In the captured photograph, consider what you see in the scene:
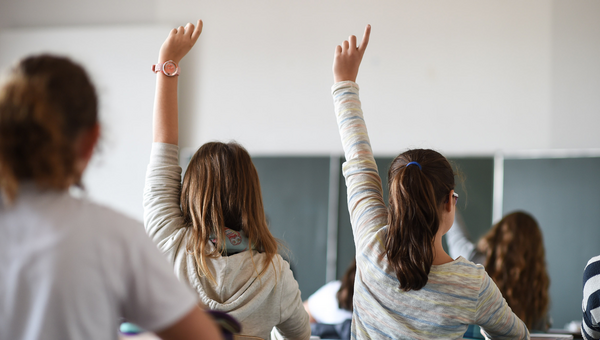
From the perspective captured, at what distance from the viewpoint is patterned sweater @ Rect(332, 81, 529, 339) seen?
1229 millimetres

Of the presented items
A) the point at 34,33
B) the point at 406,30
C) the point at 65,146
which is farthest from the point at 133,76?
the point at 65,146

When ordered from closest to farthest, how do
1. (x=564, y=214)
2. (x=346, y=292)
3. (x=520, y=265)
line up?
→ 1. (x=520, y=265)
2. (x=346, y=292)
3. (x=564, y=214)

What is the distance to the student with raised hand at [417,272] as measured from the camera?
123 cm

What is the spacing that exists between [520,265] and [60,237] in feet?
8.12

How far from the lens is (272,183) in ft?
13.1

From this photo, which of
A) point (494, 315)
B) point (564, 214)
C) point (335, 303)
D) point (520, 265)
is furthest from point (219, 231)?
point (564, 214)

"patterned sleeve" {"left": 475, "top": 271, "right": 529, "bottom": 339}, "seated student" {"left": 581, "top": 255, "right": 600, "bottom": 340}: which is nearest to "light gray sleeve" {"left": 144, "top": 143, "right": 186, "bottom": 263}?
"patterned sleeve" {"left": 475, "top": 271, "right": 529, "bottom": 339}

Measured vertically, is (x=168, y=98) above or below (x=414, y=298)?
above

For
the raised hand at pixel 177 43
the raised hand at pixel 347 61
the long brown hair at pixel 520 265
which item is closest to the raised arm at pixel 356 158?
the raised hand at pixel 347 61

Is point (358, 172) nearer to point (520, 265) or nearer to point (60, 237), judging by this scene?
point (60, 237)

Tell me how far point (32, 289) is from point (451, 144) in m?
3.46

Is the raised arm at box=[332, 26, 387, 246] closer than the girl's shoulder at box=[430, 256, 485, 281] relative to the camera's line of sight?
No

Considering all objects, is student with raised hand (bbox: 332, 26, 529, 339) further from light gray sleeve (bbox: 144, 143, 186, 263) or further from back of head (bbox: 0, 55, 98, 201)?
back of head (bbox: 0, 55, 98, 201)

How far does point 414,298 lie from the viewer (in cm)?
126
